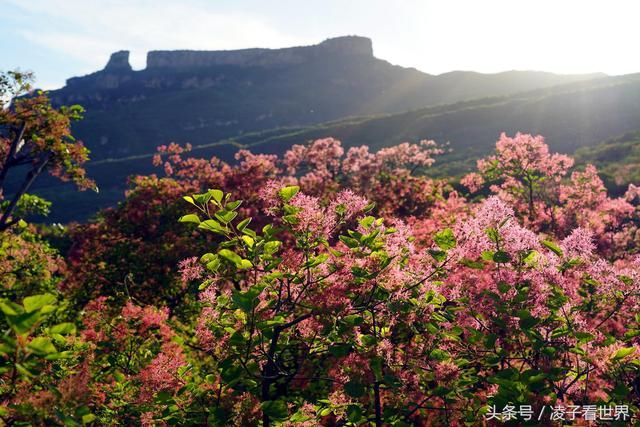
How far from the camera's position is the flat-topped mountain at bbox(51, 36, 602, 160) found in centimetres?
14225

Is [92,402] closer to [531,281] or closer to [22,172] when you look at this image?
[531,281]

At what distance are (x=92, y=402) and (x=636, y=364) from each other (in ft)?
18.8


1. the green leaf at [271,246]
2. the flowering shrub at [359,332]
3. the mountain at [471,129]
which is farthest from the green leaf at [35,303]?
the mountain at [471,129]

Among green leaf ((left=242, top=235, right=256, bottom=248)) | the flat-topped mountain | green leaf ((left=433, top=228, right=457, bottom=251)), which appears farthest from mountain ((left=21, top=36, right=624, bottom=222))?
green leaf ((left=242, top=235, right=256, bottom=248))

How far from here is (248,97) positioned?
17400cm

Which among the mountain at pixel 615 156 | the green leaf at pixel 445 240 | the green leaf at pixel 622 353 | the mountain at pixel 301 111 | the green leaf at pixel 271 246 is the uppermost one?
the mountain at pixel 301 111

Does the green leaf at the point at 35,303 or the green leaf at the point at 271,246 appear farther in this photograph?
the green leaf at the point at 271,246

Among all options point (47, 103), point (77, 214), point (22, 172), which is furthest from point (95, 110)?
point (47, 103)

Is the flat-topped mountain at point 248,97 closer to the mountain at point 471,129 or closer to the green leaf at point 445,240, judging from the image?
the mountain at point 471,129

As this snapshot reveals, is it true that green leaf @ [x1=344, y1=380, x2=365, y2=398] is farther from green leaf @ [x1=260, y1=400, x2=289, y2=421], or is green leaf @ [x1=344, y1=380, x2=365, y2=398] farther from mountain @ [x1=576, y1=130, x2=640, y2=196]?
mountain @ [x1=576, y1=130, x2=640, y2=196]

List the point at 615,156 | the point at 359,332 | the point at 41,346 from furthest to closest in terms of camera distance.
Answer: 1. the point at 615,156
2. the point at 359,332
3. the point at 41,346

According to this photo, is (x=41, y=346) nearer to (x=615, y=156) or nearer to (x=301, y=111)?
(x=615, y=156)

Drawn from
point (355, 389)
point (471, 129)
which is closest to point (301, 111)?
point (471, 129)

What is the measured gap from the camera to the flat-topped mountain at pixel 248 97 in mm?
142250
